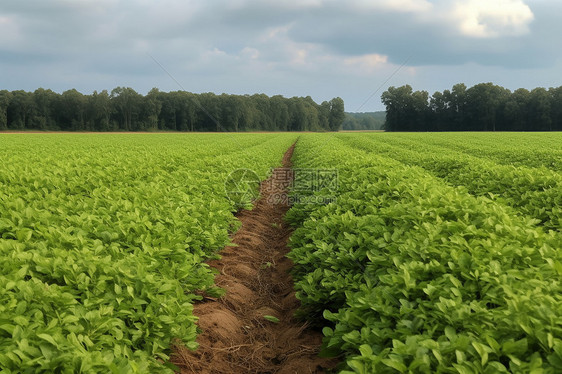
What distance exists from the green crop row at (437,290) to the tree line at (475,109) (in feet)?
308

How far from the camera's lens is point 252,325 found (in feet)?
14.3

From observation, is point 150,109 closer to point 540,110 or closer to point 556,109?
point 540,110

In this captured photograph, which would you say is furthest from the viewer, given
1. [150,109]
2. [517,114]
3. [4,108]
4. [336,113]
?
[336,113]

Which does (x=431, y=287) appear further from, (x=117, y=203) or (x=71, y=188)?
(x=71, y=188)

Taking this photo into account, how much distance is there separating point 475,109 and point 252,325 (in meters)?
102

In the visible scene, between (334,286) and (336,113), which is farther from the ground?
(336,113)

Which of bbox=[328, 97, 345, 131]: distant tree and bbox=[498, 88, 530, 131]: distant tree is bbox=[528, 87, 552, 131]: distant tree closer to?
bbox=[498, 88, 530, 131]: distant tree

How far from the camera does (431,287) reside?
8.77 feet

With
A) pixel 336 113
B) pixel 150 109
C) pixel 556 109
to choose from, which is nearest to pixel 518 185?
pixel 150 109

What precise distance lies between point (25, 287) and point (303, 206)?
5513mm

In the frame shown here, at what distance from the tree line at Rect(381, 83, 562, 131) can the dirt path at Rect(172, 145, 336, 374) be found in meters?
93.1

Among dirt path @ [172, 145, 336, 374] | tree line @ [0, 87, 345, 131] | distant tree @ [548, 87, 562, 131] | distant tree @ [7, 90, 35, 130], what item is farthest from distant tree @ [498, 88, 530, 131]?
distant tree @ [7, 90, 35, 130]

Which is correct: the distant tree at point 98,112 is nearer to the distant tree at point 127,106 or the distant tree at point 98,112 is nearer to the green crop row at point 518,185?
the distant tree at point 127,106

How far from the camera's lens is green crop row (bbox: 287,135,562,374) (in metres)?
2.05
